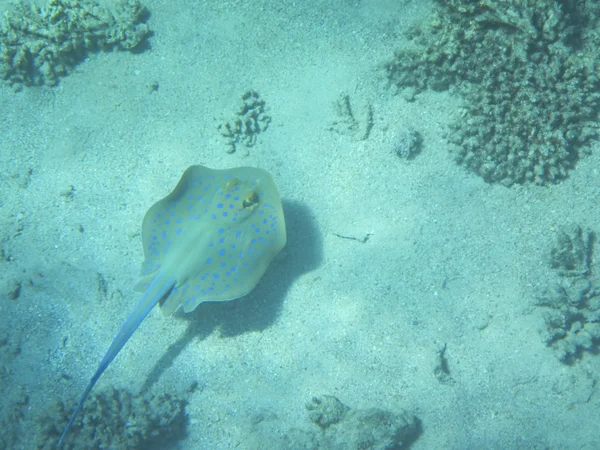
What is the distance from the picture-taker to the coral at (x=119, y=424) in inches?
182

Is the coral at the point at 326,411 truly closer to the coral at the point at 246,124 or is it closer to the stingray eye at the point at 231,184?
the stingray eye at the point at 231,184

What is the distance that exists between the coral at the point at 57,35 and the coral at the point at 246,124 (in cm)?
237

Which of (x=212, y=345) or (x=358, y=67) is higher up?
(x=358, y=67)

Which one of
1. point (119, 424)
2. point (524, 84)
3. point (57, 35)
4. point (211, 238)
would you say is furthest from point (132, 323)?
point (524, 84)

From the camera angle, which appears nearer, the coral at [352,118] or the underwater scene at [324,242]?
the underwater scene at [324,242]

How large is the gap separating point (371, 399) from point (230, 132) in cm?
433

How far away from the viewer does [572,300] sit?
4602mm

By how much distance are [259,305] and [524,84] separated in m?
4.64

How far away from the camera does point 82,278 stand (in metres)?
5.53

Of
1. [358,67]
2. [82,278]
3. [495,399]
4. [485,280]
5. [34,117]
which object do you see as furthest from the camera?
[34,117]

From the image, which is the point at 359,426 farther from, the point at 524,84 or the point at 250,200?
the point at 524,84

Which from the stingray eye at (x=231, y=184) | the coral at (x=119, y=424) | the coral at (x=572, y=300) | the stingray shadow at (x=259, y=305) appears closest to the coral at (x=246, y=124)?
the stingray eye at (x=231, y=184)

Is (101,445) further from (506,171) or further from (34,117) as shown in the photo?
(506,171)

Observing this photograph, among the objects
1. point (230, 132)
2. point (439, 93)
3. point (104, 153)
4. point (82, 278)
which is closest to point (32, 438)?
point (82, 278)
